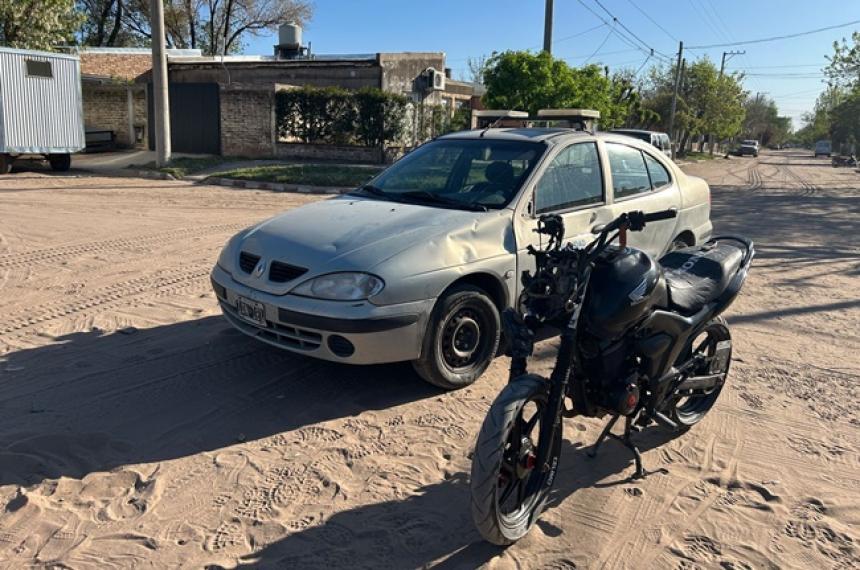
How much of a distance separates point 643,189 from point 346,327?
3.19 meters

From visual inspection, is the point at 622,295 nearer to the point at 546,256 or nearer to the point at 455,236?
the point at 546,256

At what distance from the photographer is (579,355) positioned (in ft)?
11.1

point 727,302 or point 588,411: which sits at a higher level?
point 727,302

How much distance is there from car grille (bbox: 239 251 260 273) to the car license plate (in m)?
0.21

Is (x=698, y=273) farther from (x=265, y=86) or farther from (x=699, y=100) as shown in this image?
(x=699, y=100)

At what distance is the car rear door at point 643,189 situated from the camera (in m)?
5.62

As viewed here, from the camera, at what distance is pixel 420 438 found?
400 centimetres

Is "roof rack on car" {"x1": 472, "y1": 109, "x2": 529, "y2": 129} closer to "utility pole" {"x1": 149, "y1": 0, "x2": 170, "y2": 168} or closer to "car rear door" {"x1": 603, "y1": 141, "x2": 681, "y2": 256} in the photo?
"car rear door" {"x1": 603, "y1": 141, "x2": 681, "y2": 256}

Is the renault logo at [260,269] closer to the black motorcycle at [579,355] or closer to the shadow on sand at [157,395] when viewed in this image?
the shadow on sand at [157,395]

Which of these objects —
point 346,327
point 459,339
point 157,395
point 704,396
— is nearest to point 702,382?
point 704,396

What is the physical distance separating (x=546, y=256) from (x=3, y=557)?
103 inches

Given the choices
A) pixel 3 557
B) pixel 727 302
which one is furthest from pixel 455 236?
pixel 3 557

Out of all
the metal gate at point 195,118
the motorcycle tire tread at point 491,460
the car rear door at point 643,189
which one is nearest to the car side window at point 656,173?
the car rear door at point 643,189

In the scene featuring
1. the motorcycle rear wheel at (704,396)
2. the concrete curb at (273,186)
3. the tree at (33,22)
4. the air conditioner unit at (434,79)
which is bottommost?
the motorcycle rear wheel at (704,396)
